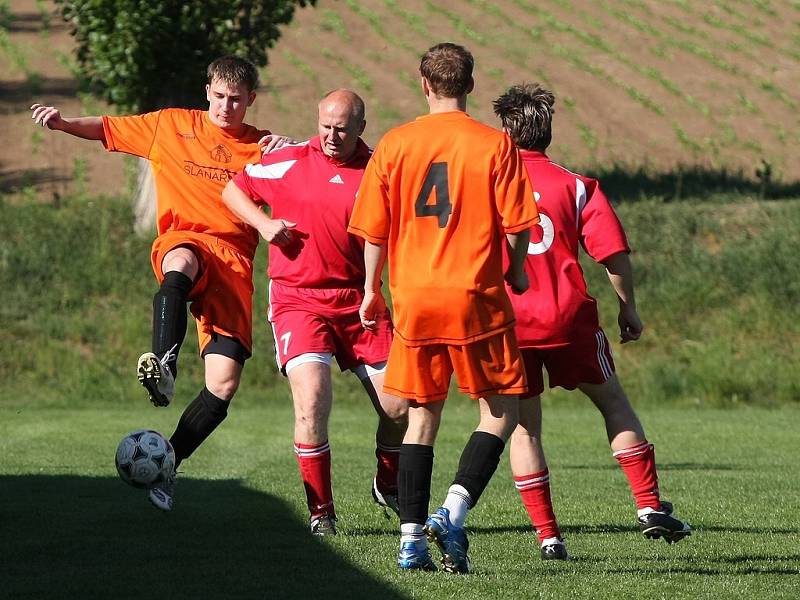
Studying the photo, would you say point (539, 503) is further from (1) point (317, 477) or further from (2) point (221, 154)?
(2) point (221, 154)

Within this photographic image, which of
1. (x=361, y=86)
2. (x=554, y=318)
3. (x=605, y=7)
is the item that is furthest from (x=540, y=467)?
(x=605, y=7)

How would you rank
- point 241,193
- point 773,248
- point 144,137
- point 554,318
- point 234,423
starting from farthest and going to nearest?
point 773,248, point 234,423, point 144,137, point 241,193, point 554,318

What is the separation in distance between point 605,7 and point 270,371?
27864 mm

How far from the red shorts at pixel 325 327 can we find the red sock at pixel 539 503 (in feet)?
3.81

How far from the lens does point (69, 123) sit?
8.06 meters

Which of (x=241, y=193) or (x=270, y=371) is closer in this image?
(x=241, y=193)

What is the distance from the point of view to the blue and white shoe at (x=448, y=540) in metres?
5.78

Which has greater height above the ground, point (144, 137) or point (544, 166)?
point (544, 166)

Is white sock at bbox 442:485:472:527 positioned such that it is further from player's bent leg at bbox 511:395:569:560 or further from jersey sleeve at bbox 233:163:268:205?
jersey sleeve at bbox 233:163:268:205

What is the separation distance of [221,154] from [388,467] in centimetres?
185

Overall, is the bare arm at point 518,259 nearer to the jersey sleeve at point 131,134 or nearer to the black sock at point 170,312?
the black sock at point 170,312

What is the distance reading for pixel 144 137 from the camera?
8.17 meters

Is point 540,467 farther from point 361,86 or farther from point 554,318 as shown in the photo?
point 361,86

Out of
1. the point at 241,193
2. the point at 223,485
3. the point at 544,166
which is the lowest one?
the point at 223,485
